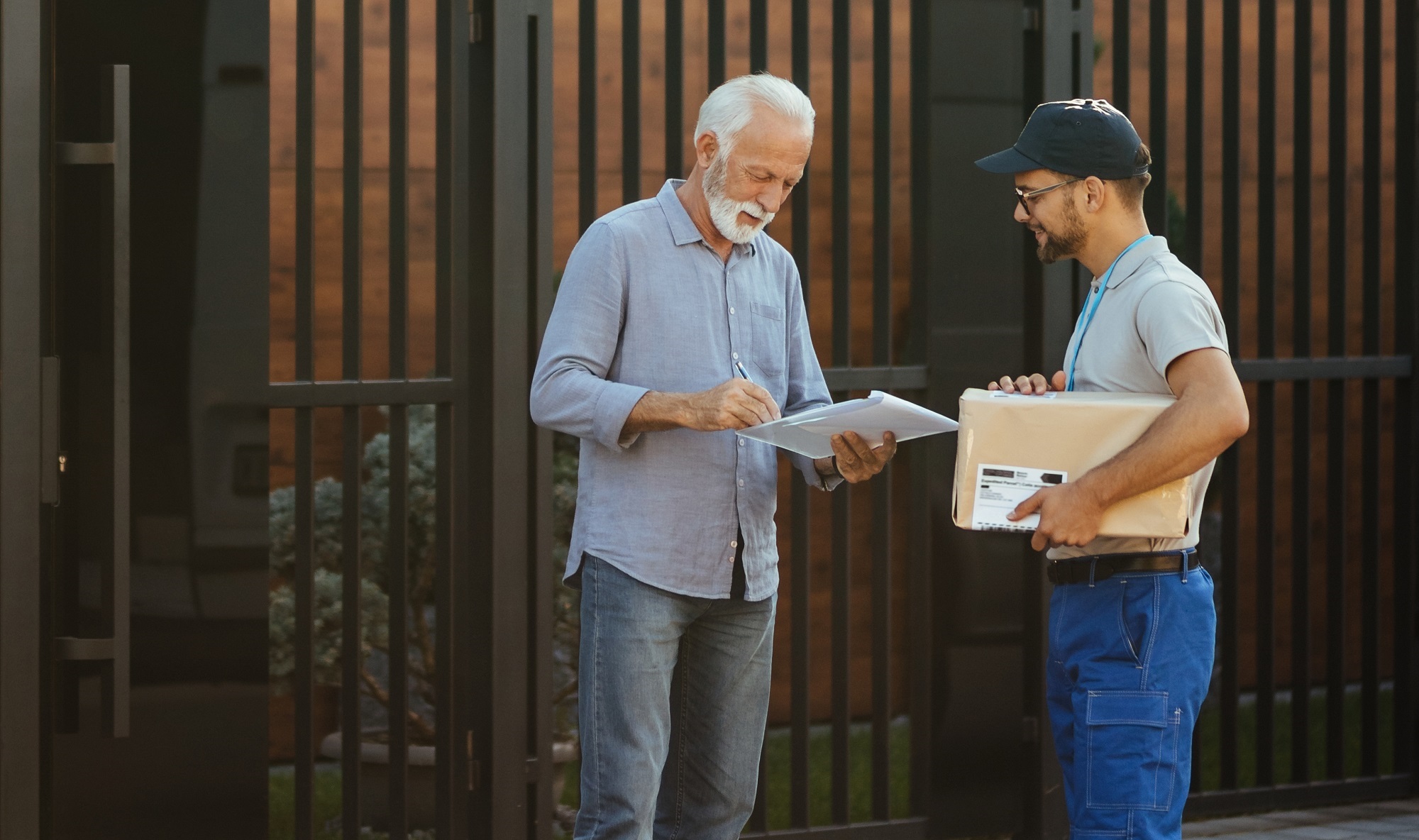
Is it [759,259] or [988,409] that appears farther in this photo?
[759,259]

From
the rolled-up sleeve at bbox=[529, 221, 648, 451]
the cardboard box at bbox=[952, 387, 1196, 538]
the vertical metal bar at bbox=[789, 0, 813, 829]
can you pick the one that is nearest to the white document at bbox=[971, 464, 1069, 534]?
the cardboard box at bbox=[952, 387, 1196, 538]

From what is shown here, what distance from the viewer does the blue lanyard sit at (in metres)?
2.65

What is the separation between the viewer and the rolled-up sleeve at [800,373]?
119 inches

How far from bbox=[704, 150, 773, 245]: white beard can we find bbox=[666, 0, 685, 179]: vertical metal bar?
48.2 inches

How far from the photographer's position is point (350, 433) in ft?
12.2

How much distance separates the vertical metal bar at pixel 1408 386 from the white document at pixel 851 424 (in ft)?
9.52

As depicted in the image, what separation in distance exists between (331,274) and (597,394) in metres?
2.86

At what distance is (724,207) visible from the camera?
2.77 m

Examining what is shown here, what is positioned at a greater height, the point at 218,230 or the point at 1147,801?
the point at 218,230

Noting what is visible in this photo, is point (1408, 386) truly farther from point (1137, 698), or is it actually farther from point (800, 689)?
point (1137, 698)

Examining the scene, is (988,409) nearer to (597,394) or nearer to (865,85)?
(597,394)

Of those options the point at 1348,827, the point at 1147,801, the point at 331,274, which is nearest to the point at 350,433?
the point at 331,274

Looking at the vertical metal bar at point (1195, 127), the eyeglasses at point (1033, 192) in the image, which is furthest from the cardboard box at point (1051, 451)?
the vertical metal bar at point (1195, 127)

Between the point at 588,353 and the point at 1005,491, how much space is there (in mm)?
785
